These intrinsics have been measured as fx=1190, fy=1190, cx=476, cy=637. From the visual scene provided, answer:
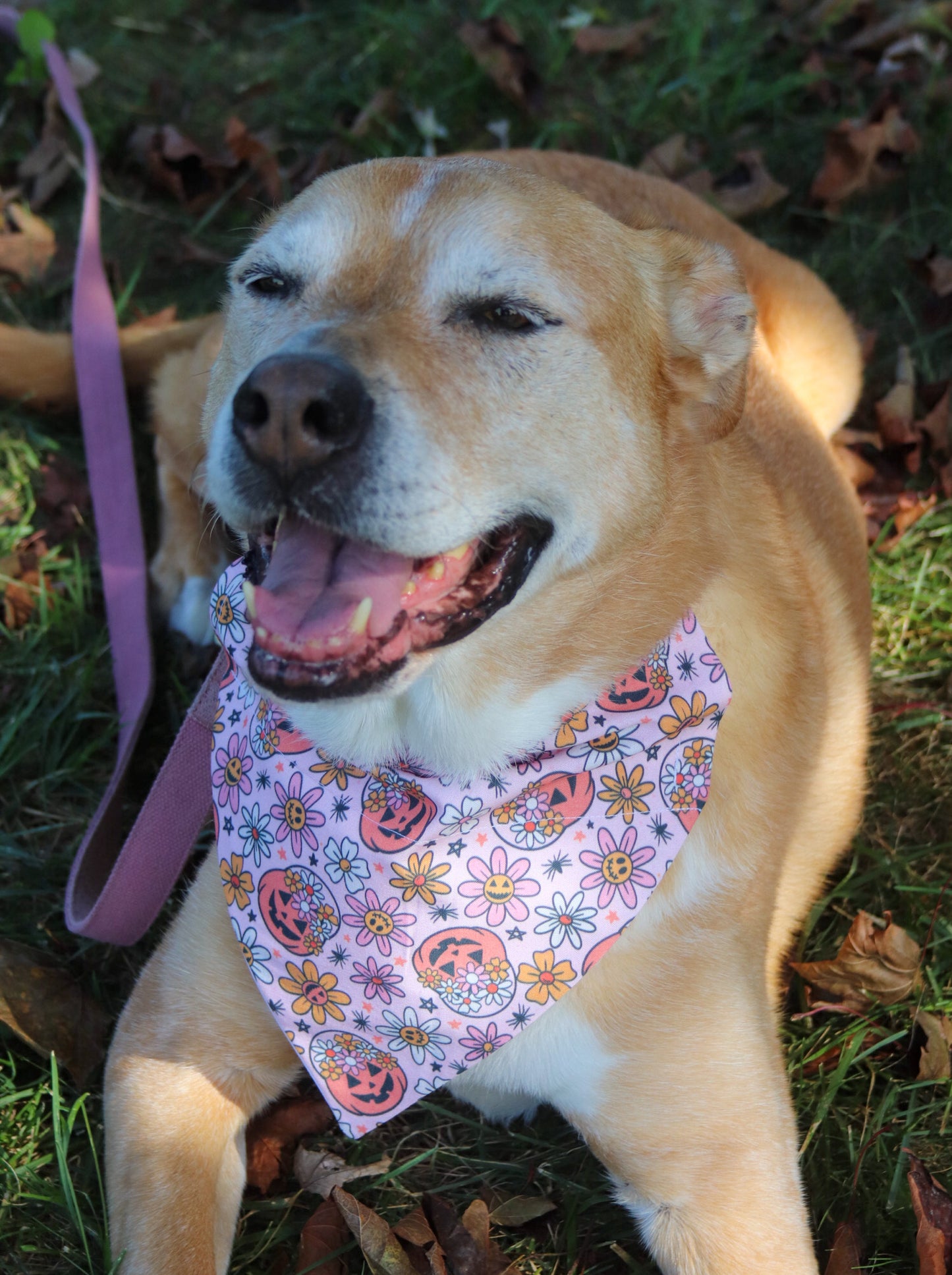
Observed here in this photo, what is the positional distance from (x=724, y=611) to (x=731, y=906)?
1.89ft

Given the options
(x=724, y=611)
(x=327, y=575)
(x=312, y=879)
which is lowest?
(x=312, y=879)

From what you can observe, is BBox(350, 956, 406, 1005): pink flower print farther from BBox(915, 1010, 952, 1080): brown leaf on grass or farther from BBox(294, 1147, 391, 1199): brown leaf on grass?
BBox(915, 1010, 952, 1080): brown leaf on grass

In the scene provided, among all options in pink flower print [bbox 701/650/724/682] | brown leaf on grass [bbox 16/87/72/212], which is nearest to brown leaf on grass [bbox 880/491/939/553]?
pink flower print [bbox 701/650/724/682]

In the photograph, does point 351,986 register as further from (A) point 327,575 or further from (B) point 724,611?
(B) point 724,611

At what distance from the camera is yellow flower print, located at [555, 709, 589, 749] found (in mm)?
2148

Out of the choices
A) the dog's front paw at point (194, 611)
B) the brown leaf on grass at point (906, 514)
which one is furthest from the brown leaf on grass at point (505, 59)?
the dog's front paw at point (194, 611)

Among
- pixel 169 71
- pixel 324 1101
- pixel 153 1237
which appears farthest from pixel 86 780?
pixel 169 71

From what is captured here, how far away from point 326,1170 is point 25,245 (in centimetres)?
331

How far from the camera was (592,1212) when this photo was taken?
2.40m

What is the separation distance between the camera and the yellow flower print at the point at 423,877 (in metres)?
2.16

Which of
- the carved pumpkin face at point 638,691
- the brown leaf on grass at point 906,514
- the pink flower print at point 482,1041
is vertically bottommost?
the brown leaf on grass at point 906,514

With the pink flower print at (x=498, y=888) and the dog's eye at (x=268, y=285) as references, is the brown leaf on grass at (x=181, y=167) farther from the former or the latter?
the pink flower print at (x=498, y=888)

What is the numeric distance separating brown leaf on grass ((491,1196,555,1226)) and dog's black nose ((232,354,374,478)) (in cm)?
154

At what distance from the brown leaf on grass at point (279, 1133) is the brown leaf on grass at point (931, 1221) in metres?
1.18
